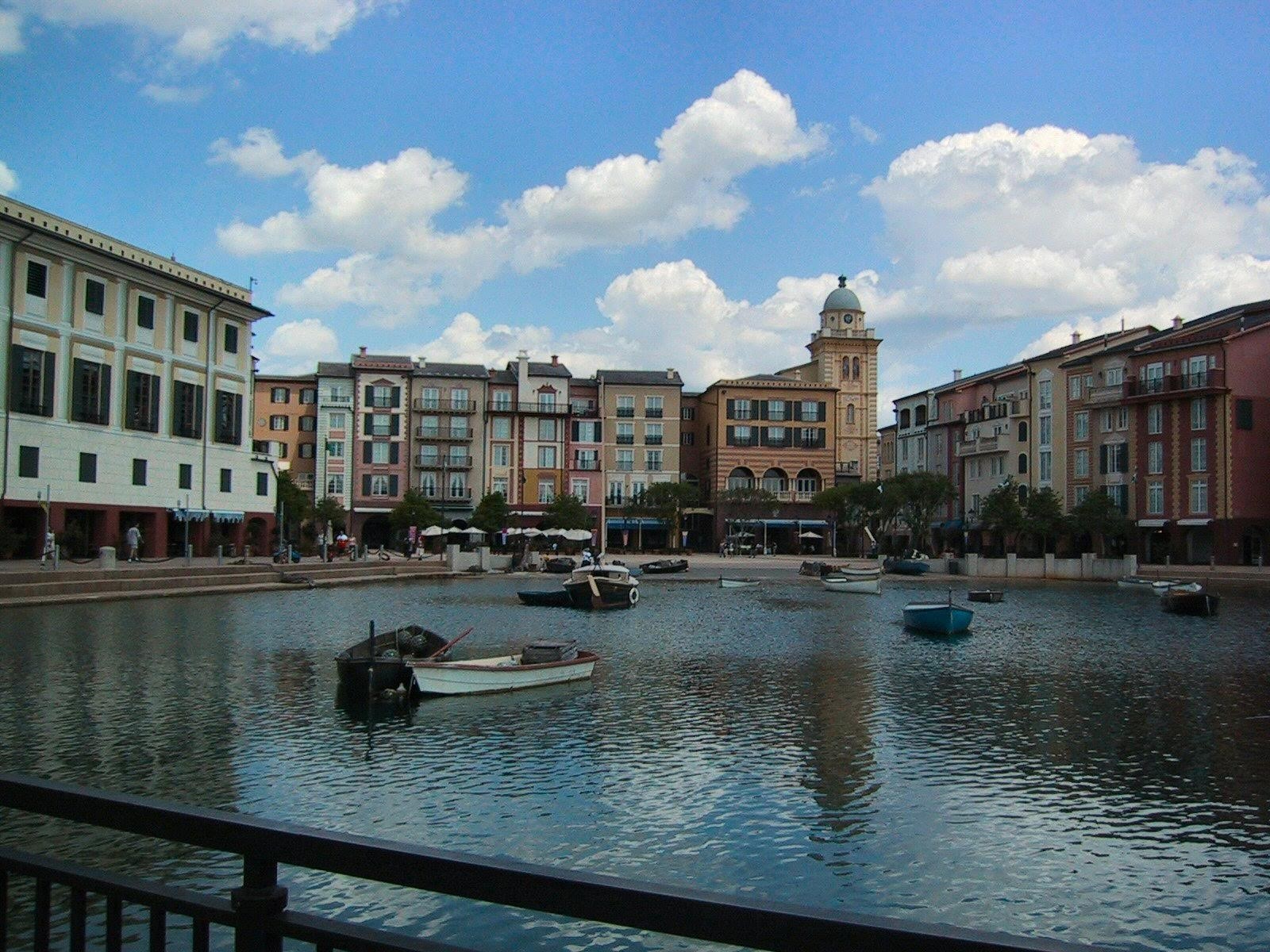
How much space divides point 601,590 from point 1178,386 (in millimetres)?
47929

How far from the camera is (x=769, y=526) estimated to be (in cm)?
9875

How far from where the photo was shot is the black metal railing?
3043 mm

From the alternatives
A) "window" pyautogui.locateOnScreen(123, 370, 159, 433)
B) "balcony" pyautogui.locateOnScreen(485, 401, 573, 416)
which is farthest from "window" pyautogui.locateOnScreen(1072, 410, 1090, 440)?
"window" pyautogui.locateOnScreen(123, 370, 159, 433)

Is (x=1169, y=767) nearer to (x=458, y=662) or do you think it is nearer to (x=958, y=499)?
(x=458, y=662)

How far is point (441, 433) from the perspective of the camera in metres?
91.2

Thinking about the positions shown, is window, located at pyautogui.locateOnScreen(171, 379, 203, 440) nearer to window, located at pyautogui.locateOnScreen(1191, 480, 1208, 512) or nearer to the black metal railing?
the black metal railing

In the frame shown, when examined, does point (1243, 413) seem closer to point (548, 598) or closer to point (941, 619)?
point (941, 619)

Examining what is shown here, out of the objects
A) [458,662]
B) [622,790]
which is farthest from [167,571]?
[622,790]

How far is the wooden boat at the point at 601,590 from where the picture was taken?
150ft

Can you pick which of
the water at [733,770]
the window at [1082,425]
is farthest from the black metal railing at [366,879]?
the window at [1082,425]

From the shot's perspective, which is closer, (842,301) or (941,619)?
(941,619)

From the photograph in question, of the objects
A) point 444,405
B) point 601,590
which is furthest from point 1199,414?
point 444,405

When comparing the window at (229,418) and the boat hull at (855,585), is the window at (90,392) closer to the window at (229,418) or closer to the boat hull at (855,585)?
the window at (229,418)

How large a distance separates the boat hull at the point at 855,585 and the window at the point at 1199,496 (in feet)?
89.1
